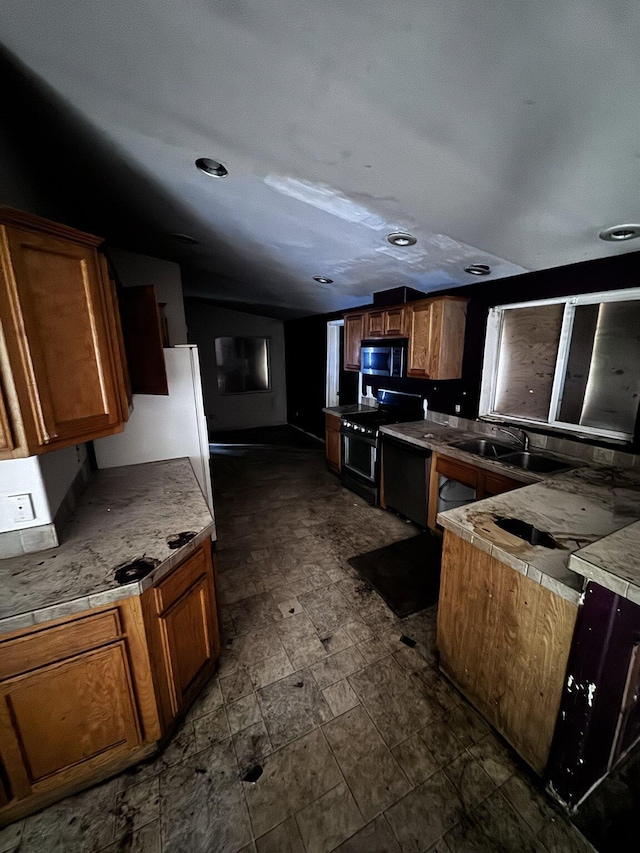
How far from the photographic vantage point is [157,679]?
137 centimetres

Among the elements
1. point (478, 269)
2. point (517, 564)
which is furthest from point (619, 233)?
point (517, 564)

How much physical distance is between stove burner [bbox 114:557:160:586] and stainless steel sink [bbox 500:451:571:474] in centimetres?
230

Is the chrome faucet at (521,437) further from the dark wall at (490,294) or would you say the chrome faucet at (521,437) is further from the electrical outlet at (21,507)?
the electrical outlet at (21,507)

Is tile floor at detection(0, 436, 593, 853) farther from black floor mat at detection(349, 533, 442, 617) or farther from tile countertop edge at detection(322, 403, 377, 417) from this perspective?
tile countertop edge at detection(322, 403, 377, 417)

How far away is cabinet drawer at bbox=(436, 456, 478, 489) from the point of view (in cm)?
257

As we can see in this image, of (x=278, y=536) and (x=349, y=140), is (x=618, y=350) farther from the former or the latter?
(x=278, y=536)

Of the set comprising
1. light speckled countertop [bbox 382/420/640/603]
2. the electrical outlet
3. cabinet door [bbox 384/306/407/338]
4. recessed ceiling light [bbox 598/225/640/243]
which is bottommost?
light speckled countertop [bbox 382/420/640/603]

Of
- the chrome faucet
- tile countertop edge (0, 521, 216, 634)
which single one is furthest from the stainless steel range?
tile countertop edge (0, 521, 216, 634)

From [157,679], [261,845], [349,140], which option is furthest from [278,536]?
[349,140]

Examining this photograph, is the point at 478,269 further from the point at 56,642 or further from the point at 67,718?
the point at 67,718

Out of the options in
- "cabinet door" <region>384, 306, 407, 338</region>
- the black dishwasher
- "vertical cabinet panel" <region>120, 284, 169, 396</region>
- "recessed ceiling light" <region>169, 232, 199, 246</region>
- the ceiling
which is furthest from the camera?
"cabinet door" <region>384, 306, 407, 338</region>

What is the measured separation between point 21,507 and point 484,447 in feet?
9.70

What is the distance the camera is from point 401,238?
2176 mm

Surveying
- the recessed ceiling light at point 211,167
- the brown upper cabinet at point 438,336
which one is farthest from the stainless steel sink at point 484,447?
the recessed ceiling light at point 211,167
